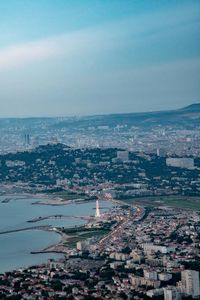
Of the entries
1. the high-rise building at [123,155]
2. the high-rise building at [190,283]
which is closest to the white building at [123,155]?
the high-rise building at [123,155]

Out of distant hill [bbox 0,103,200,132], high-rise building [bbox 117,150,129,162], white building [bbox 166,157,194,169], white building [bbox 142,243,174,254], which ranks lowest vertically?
white building [bbox 142,243,174,254]

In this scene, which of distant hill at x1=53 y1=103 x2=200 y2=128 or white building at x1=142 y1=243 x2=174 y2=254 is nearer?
white building at x1=142 y1=243 x2=174 y2=254

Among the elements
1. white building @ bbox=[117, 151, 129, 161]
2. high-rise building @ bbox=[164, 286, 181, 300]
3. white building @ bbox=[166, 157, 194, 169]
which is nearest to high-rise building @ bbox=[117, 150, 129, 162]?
white building @ bbox=[117, 151, 129, 161]

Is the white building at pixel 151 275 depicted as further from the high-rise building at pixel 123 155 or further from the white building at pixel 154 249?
the high-rise building at pixel 123 155

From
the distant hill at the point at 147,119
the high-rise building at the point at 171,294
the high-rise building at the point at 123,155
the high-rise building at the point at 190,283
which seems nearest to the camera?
the high-rise building at the point at 171,294

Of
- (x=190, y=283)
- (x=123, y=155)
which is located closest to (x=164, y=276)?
(x=190, y=283)

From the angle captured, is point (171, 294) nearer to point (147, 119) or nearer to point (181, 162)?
point (181, 162)

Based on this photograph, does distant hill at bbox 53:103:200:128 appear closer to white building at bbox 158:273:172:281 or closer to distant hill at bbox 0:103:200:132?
distant hill at bbox 0:103:200:132

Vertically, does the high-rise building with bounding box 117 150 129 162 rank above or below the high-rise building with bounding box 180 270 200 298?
above

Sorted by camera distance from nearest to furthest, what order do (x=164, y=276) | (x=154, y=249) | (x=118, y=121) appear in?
(x=164, y=276) < (x=154, y=249) < (x=118, y=121)
